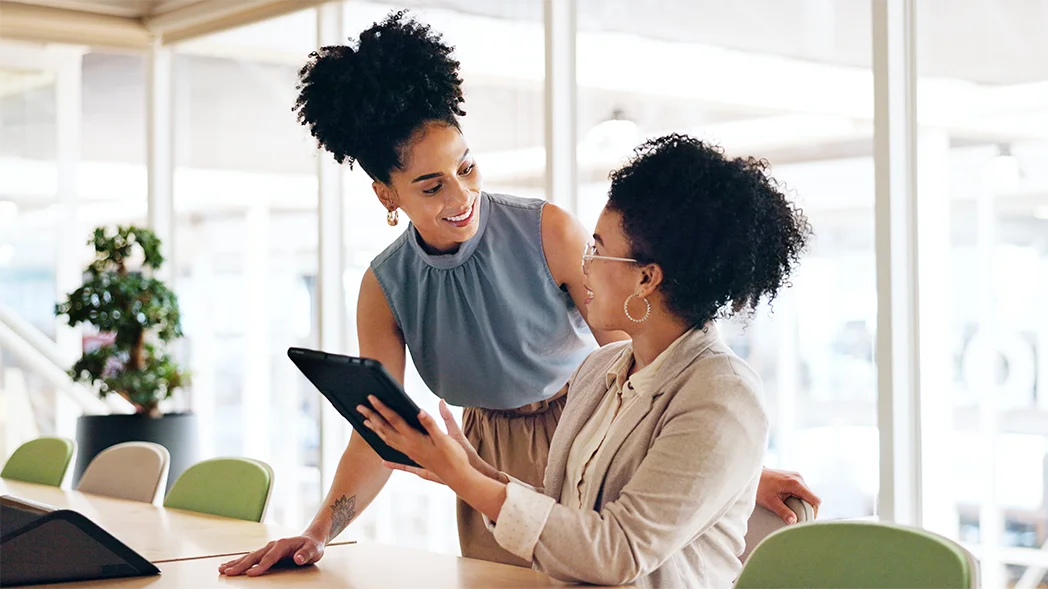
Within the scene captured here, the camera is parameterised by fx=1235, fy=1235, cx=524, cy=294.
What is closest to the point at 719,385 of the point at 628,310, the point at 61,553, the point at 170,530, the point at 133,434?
the point at 628,310

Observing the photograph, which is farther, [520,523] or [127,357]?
[127,357]

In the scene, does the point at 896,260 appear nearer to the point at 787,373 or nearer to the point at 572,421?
the point at 787,373

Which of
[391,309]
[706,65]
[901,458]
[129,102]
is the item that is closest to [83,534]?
[391,309]

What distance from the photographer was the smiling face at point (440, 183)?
7.73ft

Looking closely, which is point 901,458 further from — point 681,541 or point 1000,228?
point 681,541

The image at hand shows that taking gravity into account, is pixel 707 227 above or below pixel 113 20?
below

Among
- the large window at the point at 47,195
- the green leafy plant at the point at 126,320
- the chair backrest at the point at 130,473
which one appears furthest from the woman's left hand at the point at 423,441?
the large window at the point at 47,195

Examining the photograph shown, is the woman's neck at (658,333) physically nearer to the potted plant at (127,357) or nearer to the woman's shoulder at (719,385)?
the woman's shoulder at (719,385)

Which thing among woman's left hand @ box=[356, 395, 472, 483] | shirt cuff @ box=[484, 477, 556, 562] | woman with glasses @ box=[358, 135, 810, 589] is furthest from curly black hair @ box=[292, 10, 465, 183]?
shirt cuff @ box=[484, 477, 556, 562]

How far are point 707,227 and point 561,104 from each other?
2.52 metres

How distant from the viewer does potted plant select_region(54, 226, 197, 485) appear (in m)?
5.64

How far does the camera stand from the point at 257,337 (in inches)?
235

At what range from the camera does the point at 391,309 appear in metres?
2.58

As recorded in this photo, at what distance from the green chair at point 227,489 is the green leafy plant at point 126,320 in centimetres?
268
